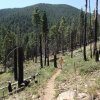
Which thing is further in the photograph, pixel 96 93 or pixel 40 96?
pixel 40 96

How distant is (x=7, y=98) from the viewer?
2536 centimetres

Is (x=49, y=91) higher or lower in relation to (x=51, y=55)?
higher

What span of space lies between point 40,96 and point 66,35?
326 feet

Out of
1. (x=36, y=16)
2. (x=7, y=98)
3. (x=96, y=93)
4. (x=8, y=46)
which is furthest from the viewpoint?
(x=8, y=46)

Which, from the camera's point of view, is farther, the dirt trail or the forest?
the forest

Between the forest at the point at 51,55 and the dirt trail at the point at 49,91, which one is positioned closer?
the dirt trail at the point at 49,91

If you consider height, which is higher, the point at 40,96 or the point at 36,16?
the point at 36,16

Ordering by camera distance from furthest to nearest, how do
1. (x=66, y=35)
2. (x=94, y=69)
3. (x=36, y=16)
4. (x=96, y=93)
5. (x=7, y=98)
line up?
(x=66, y=35) → (x=36, y=16) → (x=94, y=69) → (x=7, y=98) → (x=96, y=93)

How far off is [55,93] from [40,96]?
1.20 meters

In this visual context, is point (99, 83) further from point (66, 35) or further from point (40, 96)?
point (66, 35)

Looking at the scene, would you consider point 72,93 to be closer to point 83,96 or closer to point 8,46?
point 83,96

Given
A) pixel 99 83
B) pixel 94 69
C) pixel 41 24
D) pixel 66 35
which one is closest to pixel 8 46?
pixel 41 24

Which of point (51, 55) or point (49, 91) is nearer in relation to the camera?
point (49, 91)

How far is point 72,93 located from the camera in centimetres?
2055
